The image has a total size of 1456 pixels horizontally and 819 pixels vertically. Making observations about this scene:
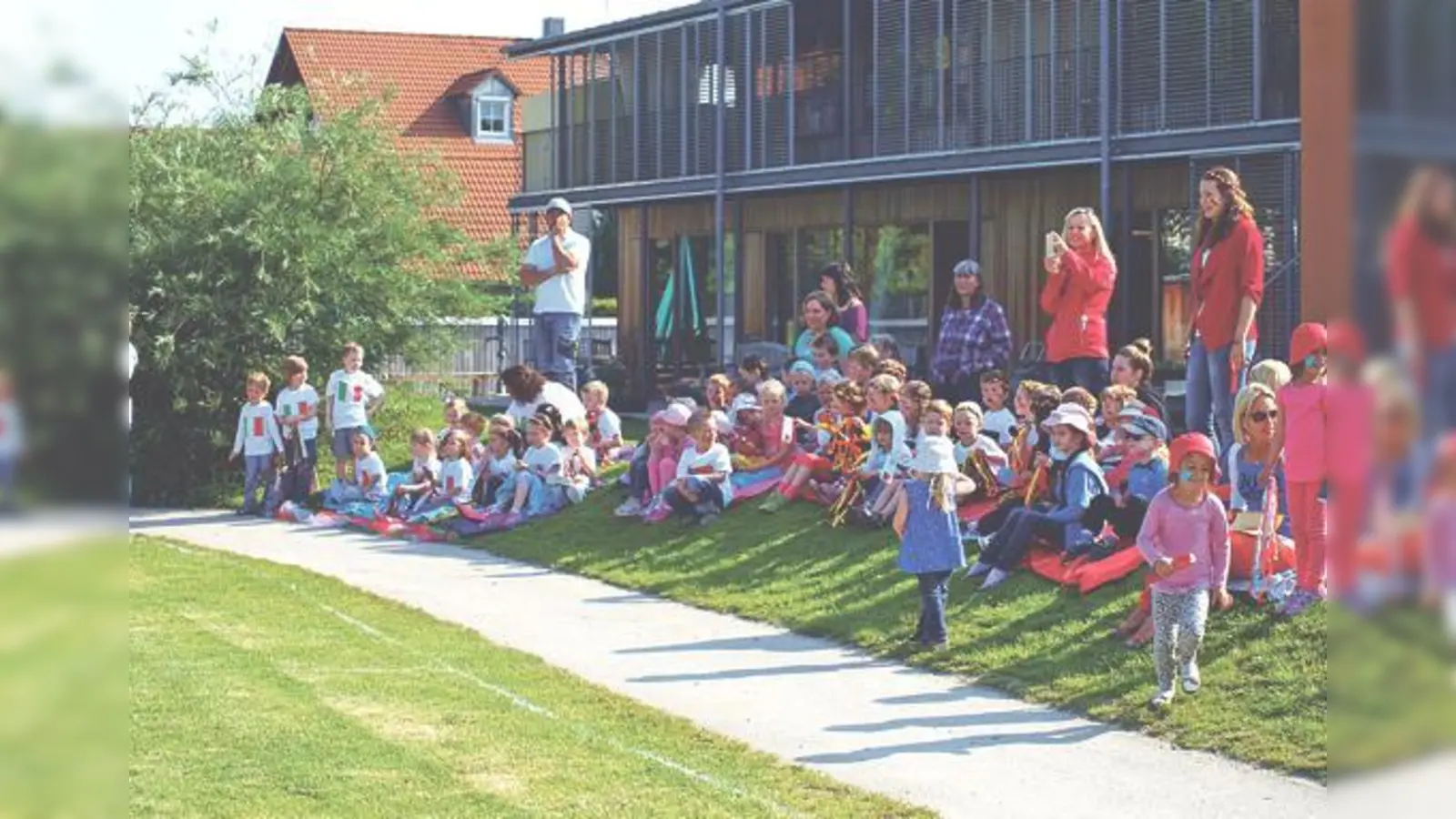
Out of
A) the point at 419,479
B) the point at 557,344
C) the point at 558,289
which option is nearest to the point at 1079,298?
the point at 558,289

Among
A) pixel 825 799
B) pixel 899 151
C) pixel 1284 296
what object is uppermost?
pixel 899 151

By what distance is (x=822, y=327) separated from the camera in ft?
61.8

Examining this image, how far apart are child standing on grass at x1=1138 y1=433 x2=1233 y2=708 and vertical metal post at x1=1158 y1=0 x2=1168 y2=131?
1317cm

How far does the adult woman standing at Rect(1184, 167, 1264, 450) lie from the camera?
35.9ft

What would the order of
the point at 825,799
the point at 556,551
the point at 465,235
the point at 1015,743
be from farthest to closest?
1. the point at 465,235
2. the point at 556,551
3. the point at 1015,743
4. the point at 825,799

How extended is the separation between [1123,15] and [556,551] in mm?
9988

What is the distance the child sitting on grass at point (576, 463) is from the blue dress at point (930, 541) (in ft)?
24.5

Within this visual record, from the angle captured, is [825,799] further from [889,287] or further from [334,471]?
[889,287]

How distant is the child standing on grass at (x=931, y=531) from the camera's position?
12398mm

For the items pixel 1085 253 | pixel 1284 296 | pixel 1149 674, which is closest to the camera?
pixel 1149 674

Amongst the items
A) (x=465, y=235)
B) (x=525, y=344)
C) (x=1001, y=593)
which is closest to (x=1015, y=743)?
(x=1001, y=593)

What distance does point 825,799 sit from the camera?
29.9 feet

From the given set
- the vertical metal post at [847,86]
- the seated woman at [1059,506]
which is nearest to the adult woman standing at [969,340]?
the seated woman at [1059,506]

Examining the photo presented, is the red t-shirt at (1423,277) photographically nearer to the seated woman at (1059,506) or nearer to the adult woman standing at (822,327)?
the seated woman at (1059,506)
